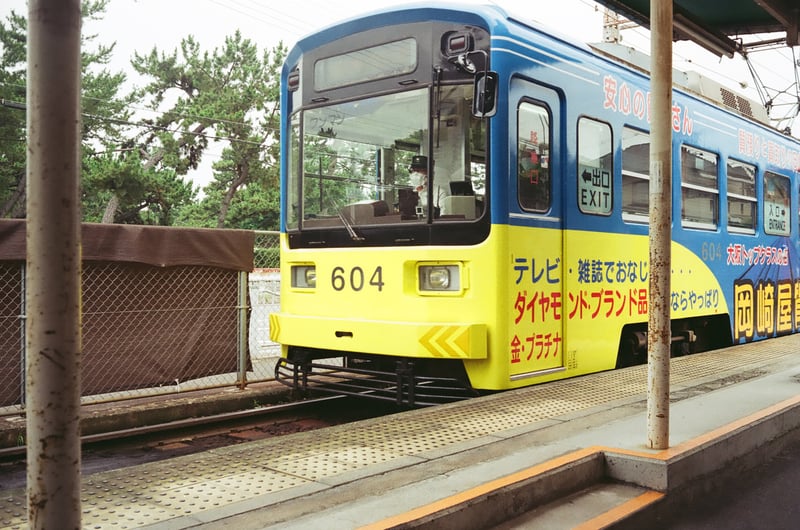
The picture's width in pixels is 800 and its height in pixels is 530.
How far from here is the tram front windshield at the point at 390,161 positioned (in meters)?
6.14

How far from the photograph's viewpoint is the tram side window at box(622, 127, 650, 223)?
25.0ft

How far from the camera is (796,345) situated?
10047 millimetres

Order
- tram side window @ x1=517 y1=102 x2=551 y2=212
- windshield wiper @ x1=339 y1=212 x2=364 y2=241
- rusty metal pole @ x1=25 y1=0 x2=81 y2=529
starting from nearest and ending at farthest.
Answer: rusty metal pole @ x1=25 y1=0 x2=81 y2=529 < tram side window @ x1=517 y1=102 x2=551 y2=212 < windshield wiper @ x1=339 y1=212 x2=364 y2=241

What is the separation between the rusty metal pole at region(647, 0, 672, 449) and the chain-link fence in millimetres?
4424

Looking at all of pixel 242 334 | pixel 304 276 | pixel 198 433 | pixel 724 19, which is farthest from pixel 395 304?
pixel 724 19

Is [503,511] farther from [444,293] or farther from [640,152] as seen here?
[640,152]

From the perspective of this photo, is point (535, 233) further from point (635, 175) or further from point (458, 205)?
point (635, 175)

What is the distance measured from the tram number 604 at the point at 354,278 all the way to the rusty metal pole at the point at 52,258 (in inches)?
163

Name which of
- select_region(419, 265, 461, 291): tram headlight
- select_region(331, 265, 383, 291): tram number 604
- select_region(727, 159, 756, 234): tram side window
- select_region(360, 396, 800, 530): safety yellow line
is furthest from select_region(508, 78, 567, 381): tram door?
select_region(727, 159, 756, 234): tram side window

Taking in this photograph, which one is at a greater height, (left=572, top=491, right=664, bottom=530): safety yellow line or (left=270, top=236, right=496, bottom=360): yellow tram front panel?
(left=270, top=236, right=496, bottom=360): yellow tram front panel

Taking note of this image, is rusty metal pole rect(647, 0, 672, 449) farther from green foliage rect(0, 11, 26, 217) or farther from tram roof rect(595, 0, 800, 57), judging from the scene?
green foliage rect(0, 11, 26, 217)

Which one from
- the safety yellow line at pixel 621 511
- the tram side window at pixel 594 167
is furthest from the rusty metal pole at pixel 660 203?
the tram side window at pixel 594 167

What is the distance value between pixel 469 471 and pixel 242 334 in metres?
4.09

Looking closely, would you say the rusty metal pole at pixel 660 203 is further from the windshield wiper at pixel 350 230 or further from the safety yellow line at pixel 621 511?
the windshield wiper at pixel 350 230
